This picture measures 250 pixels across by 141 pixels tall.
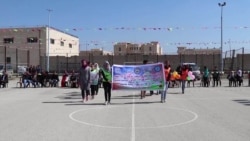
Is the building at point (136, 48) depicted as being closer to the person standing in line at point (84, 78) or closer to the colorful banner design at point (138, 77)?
the colorful banner design at point (138, 77)

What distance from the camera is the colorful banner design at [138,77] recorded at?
63.1 feet

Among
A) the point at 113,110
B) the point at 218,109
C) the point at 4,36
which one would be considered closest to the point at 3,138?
the point at 113,110

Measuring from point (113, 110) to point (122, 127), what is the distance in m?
4.09

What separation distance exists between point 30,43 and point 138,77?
6292 centimetres

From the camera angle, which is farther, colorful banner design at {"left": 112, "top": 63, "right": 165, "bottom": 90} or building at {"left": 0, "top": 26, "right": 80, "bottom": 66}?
building at {"left": 0, "top": 26, "right": 80, "bottom": 66}

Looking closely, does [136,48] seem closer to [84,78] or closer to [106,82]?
[84,78]

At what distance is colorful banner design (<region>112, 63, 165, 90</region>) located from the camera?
19219 mm

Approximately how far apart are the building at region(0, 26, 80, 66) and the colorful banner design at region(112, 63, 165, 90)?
55.4m

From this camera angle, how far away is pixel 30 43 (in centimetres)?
7938

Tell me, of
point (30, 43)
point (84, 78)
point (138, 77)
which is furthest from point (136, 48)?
point (84, 78)

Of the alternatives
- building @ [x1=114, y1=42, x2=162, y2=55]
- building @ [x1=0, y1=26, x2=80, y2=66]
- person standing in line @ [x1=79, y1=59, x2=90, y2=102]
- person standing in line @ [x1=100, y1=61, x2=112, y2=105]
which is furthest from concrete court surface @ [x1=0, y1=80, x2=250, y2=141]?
building @ [x1=114, y1=42, x2=162, y2=55]

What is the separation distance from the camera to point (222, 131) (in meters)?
10.1

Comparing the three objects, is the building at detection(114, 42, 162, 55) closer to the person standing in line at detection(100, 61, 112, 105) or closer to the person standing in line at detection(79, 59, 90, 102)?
the person standing in line at detection(79, 59, 90, 102)

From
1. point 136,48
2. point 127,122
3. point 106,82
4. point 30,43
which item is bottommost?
point 127,122
